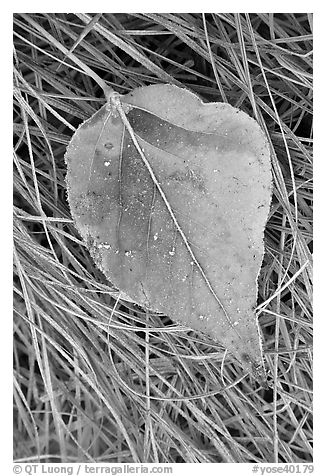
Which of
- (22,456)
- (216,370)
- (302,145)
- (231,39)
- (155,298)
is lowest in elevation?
(22,456)

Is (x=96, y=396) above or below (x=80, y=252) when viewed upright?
below

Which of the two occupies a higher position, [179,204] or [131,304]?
[179,204]

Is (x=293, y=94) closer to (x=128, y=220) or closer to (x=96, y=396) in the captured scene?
(x=128, y=220)

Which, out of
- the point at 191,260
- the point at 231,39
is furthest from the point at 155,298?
the point at 231,39
